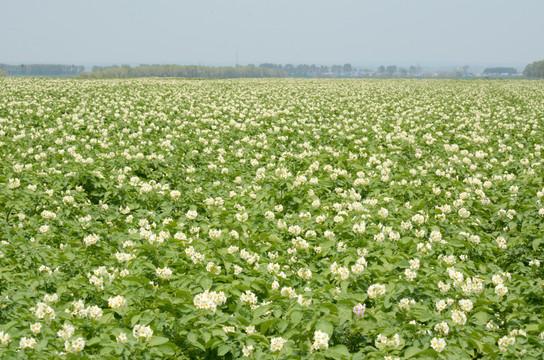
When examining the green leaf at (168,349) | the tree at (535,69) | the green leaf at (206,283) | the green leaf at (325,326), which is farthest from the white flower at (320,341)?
the tree at (535,69)

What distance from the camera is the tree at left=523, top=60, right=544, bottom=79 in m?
160

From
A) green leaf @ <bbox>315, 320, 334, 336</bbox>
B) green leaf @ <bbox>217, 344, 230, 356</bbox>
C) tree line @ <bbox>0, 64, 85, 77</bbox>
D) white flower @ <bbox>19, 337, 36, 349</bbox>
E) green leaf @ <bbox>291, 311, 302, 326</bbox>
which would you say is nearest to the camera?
white flower @ <bbox>19, 337, 36, 349</bbox>

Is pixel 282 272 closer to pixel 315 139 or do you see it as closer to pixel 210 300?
pixel 210 300

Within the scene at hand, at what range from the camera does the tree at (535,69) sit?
160 meters

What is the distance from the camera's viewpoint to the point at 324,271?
215 inches

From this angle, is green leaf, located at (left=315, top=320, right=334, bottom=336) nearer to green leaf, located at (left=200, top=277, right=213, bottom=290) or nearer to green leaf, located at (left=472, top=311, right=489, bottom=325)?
green leaf, located at (left=200, top=277, right=213, bottom=290)

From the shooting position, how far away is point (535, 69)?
16975 centimetres

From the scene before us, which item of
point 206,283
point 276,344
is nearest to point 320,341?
point 276,344

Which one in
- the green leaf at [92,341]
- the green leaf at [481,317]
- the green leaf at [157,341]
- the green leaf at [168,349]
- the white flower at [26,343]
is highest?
the white flower at [26,343]

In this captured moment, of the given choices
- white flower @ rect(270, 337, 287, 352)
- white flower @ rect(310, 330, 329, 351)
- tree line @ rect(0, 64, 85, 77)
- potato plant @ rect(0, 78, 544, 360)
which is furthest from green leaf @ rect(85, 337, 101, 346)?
tree line @ rect(0, 64, 85, 77)

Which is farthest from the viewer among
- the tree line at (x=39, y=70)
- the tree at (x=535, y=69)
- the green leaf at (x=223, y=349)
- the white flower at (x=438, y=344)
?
the tree line at (x=39, y=70)

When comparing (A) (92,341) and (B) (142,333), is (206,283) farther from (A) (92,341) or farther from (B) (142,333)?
(A) (92,341)

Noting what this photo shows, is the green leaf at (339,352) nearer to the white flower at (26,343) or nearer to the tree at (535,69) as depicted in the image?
the white flower at (26,343)

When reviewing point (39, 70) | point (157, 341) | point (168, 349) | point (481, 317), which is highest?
point (39, 70)
